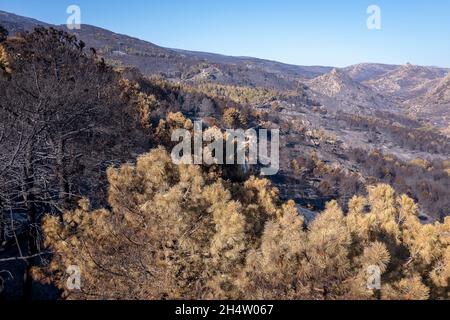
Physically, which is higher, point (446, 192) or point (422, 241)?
point (422, 241)

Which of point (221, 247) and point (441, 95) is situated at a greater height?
point (441, 95)

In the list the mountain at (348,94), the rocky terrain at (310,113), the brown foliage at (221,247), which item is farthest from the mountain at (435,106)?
the brown foliage at (221,247)

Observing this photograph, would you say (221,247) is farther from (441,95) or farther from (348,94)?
(441,95)

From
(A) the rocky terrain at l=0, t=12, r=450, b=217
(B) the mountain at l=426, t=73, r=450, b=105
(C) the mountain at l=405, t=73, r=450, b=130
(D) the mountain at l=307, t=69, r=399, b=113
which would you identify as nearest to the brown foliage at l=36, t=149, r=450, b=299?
(A) the rocky terrain at l=0, t=12, r=450, b=217

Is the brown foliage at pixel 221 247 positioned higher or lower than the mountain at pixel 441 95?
lower

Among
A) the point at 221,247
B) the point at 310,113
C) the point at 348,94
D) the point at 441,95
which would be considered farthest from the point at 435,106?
the point at 221,247

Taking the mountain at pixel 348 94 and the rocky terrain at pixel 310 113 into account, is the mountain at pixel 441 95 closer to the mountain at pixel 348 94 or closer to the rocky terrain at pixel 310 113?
the rocky terrain at pixel 310 113

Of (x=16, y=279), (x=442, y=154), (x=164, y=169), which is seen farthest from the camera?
(x=442, y=154)

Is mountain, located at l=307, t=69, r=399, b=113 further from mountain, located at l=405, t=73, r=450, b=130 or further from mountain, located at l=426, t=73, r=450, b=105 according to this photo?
mountain, located at l=426, t=73, r=450, b=105
